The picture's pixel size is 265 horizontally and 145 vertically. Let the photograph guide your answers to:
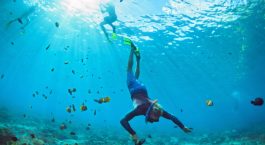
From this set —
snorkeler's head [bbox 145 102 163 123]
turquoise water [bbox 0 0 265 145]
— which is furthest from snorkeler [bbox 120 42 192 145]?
turquoise water [bbox 0 0 265 145]

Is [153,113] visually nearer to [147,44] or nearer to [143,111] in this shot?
[143,111]

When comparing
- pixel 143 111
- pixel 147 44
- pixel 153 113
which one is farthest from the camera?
pixel 147 44

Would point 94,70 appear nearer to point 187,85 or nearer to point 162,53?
point 162,53

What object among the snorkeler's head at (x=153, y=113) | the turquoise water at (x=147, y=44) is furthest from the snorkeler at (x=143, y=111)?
the turquoise water at (x=147, y=44)

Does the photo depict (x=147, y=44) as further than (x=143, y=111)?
Yes

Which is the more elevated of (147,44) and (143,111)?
(143,111)

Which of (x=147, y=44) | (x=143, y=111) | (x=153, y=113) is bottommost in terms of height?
(x=147, y=44)

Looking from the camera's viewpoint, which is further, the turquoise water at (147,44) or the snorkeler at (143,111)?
the turquoise water at (147,44)

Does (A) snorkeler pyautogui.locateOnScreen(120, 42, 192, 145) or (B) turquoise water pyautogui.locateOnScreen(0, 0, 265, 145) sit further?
(B) turquoise water pyautogui.locateOnScreen(0, 0, 265, 145)

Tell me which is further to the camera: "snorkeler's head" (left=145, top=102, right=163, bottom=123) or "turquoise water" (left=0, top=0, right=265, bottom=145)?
"turquoise water" (left=0, top=0, right=265, bottom=145)

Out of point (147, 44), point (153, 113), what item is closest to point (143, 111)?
point (153, 113)

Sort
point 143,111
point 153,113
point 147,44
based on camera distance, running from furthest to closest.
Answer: point 147,44 < point 143,111 < point 153,113

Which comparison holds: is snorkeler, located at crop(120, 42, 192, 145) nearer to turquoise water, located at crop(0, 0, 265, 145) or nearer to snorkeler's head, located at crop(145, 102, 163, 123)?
snorkeler's head, located at crop(145, 102, 163, 123)

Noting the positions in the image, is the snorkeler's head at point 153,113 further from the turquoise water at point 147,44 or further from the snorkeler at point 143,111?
the turquoise water at point 147,44
